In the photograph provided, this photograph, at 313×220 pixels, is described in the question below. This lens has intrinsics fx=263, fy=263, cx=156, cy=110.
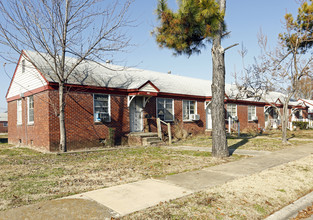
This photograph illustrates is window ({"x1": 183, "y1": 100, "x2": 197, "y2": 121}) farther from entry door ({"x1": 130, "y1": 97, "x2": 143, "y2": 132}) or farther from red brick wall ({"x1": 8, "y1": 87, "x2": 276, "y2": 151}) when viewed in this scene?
entry door ({"x1": 130, "y1": 97, "x2": 143, "y2": 132})

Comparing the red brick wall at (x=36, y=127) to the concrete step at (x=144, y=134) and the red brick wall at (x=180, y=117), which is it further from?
the red brick wall at (x=180, y=117)

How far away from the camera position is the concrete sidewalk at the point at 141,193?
4.45 m

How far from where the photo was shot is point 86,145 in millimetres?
14219

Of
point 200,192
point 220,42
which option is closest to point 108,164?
point 200,192

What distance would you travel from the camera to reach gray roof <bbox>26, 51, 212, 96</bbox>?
14148mm

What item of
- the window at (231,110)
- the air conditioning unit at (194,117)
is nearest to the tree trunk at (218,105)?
the air conditioning unit at (194,117)

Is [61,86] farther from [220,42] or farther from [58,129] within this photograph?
[220,42]

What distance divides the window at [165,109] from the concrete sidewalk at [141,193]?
10.0 metres

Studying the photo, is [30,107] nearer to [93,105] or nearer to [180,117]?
[93,105]

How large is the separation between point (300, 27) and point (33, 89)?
15032 mm

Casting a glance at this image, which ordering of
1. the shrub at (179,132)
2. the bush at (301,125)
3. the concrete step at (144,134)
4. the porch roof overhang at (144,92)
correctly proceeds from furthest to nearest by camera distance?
1. the bush at (301,125)
2. the shrub at (179,132)
3. the concrete step at (144,134)
4. the porch roof overhang at (144,92)

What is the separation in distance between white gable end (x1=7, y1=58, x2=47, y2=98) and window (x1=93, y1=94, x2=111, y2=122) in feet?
9.48

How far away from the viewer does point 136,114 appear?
1691 cm

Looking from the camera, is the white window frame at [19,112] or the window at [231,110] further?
the window at [231,110]
